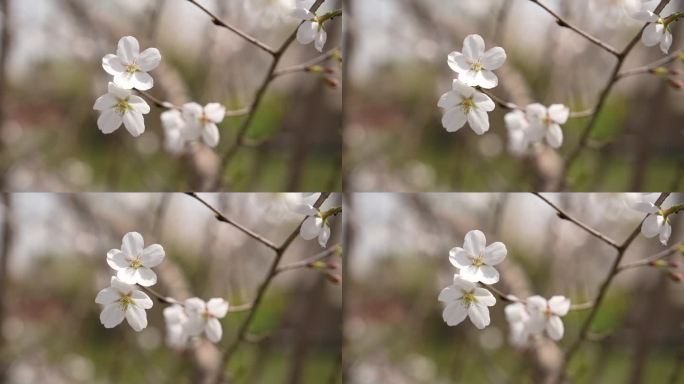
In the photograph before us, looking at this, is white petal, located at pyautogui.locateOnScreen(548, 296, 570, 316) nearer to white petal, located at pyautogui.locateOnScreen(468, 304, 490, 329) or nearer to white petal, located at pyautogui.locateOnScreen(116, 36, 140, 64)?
white petal, located at pyautogui.locateOnScreen(468, 304, 490, 329)

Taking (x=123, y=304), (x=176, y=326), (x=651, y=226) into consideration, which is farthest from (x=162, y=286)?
(x=651, y=226)

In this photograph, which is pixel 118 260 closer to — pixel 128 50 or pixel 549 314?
pixel 128 50

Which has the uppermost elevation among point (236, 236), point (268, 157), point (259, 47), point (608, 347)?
point (259, 47)

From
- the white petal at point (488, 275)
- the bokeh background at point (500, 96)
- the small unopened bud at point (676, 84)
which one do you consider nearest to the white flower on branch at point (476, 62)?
the bokeh background at point (500, 96)

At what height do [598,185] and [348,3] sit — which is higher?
[348,3]

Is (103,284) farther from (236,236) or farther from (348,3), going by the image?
(348,3)

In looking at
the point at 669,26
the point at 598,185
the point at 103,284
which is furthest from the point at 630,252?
the point at 103,284
